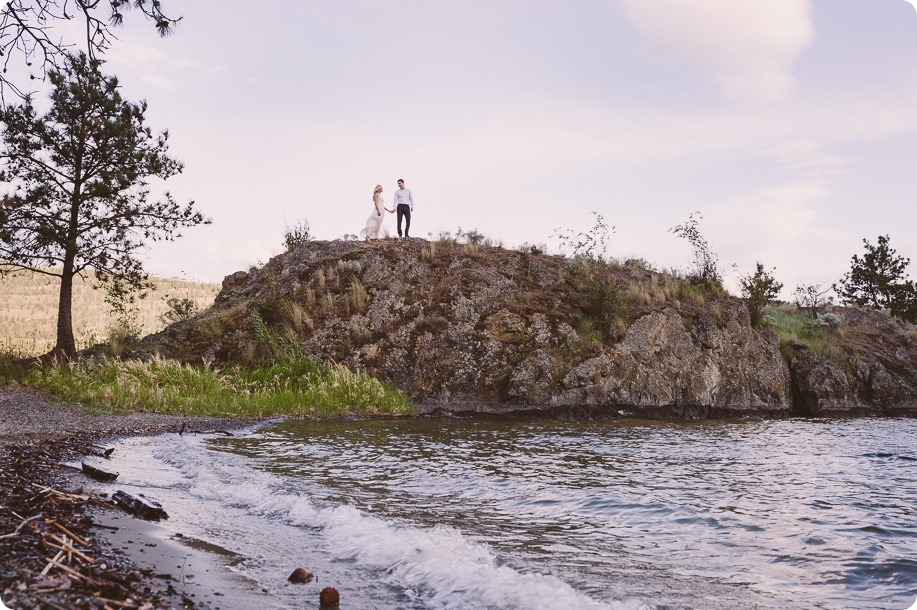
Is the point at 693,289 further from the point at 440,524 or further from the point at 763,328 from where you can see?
the point at 440,524

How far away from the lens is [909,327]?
3491 centimetres

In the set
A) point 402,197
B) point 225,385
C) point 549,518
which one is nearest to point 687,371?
point 402,197

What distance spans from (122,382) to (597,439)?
12.7m

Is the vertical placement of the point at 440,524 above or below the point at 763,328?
below

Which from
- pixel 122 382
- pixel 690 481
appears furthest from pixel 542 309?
pixel 690 481

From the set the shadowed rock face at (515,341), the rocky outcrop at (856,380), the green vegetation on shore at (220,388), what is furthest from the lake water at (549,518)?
the rocky outcrop at (856,380)

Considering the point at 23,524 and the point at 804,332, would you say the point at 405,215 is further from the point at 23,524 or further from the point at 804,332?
the point at 23,524

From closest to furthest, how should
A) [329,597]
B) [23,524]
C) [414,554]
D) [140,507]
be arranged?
[23,524]
[329,597]
[414,554]
[140,507]

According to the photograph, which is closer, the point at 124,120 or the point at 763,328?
the point at 124,120

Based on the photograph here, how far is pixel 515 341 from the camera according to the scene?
24031 millimetres

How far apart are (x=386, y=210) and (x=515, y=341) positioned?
8293 millimetres

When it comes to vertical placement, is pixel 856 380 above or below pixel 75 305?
below

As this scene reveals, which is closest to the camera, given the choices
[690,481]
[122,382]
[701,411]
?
[690,481]

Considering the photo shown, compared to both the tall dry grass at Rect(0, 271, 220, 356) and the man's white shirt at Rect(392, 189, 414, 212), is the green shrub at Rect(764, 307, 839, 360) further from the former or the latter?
the tall dry grass at Rect(0, 271, 220, 356)
